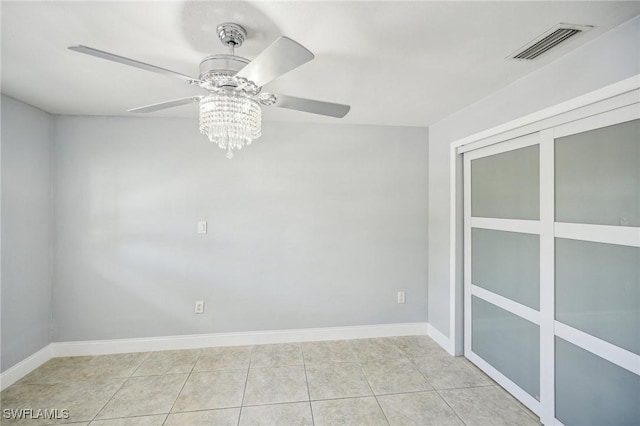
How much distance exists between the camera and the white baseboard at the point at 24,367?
2240 mm

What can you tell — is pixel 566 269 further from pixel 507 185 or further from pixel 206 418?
pixel 206 418

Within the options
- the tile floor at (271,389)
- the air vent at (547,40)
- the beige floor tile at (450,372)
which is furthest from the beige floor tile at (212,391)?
the air vent at (547,40)

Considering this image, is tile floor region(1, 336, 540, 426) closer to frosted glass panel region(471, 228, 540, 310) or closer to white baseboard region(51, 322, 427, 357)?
white baseboard region(51, 322, 427, 357)

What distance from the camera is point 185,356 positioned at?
2.72 m

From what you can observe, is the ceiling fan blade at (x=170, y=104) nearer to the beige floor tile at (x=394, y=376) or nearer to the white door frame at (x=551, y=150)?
the white door frame at (x=551, y=150)

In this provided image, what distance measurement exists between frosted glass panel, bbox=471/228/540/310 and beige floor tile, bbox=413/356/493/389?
0.74 meters

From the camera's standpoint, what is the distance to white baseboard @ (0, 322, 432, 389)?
107 inches

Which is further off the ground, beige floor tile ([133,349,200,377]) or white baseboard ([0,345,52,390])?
white baseboard ([0,345,52,390])

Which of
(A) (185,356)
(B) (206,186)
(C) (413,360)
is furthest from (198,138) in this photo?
(C) (413,360)

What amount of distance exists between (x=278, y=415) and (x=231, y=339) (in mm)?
1160

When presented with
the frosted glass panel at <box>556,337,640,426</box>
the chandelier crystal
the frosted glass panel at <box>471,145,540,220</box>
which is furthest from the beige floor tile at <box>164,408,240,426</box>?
the frosted glass panel at <box>471,145,540,220</box>

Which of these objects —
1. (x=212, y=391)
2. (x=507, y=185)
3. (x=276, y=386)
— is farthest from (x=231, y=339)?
(x=507, y=185)

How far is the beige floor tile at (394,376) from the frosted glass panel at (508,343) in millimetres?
611

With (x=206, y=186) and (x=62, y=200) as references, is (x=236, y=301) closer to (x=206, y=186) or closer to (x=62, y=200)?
(x=206, y=186)
